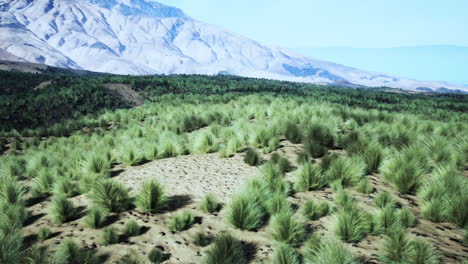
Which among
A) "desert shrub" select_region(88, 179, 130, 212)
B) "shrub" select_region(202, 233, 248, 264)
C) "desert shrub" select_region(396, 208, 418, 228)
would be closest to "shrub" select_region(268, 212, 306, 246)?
"shrub" select_region(202, 233, 248, 264)

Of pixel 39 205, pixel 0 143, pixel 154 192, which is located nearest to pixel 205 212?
pixel 154 192

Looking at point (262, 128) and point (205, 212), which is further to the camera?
point (262, 128)

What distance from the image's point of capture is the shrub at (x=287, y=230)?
4.25m

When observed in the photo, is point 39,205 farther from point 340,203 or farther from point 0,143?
point 0,143

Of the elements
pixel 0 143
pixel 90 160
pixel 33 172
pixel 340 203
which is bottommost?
pixel 0 143

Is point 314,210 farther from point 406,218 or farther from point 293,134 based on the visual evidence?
point 293,134

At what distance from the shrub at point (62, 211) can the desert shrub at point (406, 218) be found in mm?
5586

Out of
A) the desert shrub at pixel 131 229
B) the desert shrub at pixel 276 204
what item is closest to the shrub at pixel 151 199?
the desert shrub at pixel 131 229

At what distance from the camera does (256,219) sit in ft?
15.6

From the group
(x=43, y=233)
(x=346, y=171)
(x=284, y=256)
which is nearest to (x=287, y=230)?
(x=284, y=256)

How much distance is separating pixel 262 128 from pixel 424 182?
179 inches

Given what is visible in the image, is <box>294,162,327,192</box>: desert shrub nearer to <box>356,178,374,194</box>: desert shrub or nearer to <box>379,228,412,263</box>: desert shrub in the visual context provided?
<box>356,178,374,194</box>: desert shrub

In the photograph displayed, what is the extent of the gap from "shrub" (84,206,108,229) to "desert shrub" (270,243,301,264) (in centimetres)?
301

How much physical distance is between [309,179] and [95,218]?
13.3 ft
